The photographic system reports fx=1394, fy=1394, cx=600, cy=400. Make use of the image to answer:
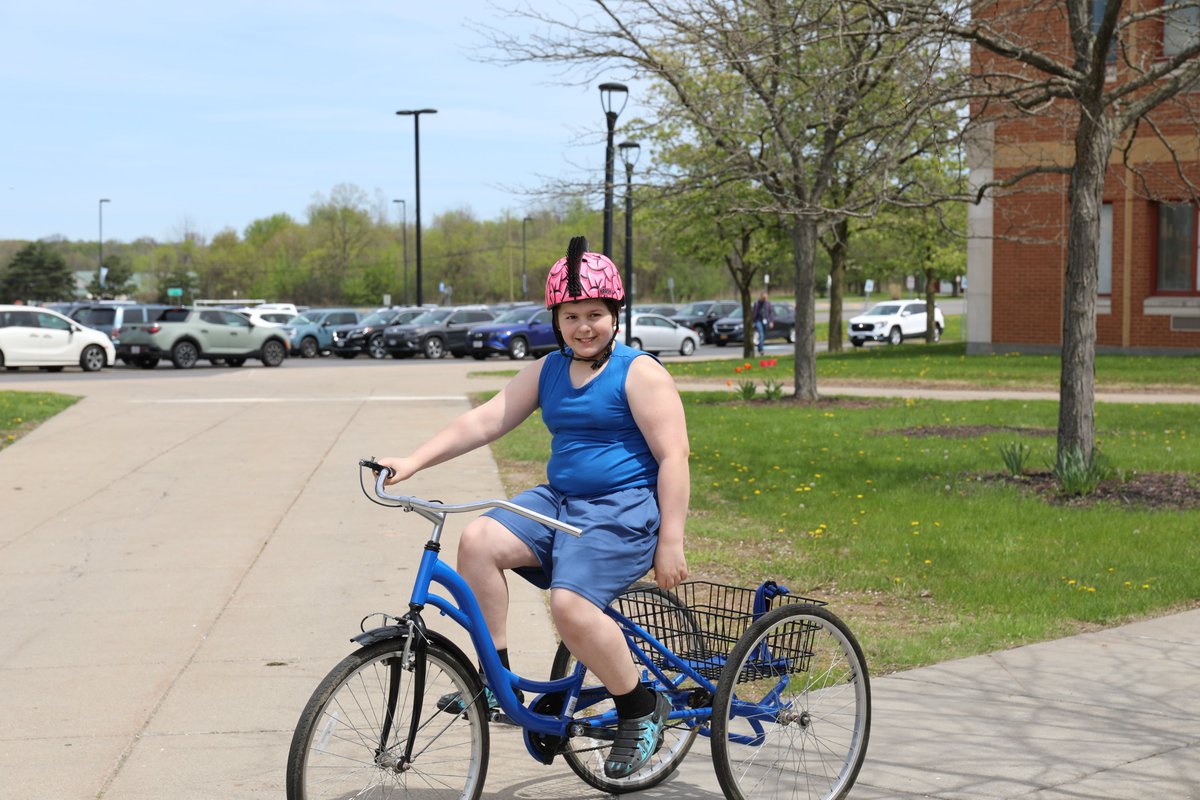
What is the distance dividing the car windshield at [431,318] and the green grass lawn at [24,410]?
2146 cm

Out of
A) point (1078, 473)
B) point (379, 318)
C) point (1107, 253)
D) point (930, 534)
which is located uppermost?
point (1107, 253)

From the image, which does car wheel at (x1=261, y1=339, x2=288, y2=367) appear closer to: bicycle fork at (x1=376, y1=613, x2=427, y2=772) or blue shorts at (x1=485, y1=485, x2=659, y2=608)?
blue shorts at (x1=485, y1=485, x2=659, y2=608)

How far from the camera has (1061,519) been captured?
9.12 metres

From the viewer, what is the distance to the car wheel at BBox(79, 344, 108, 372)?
33.5 m

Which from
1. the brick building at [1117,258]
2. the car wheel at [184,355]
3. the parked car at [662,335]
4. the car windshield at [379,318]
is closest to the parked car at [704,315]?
the parked car at [662,335]

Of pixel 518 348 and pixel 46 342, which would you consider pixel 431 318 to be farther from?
pixel 46 342

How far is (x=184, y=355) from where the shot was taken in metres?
34.6

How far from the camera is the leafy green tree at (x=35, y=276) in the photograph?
327 feet

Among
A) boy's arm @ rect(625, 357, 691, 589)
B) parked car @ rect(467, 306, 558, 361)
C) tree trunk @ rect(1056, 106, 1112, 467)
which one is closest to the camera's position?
boy's arm @ rect(625, 357, 691, 589)

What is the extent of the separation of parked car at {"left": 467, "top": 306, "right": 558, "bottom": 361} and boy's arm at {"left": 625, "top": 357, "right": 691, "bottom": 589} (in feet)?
120

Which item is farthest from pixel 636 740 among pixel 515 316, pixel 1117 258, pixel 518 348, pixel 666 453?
A: pixel 515 316

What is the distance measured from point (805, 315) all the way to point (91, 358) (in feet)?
68.4

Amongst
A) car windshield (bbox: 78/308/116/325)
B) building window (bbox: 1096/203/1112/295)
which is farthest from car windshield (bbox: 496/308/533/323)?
building window (bbox: 1096/203/1112/295)

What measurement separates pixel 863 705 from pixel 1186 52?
265 inches
